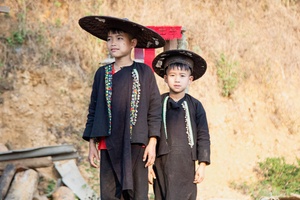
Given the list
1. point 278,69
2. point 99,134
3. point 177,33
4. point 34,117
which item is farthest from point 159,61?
point 278,69

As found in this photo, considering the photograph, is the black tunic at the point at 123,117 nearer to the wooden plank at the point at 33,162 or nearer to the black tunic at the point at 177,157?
the black tunic at the point at 177,157

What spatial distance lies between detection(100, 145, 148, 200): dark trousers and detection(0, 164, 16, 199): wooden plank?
235 cm

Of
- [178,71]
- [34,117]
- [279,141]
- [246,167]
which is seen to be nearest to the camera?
[178,71]

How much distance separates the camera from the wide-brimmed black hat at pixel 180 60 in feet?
16.8

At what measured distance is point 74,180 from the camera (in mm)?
7598

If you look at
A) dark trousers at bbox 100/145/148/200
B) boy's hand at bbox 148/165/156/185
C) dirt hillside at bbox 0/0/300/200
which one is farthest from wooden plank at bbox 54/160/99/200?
dark trousers at bbox 100/145/148/200

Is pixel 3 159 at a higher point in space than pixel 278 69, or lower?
lower

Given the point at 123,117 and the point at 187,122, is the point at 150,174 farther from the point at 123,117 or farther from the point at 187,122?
the point at 123,117

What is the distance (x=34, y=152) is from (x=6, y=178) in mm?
702

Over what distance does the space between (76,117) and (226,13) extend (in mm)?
4578

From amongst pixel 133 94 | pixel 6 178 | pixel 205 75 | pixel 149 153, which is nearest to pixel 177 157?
pixel 149 153

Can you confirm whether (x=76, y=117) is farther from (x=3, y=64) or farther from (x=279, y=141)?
(x=279, y=141)

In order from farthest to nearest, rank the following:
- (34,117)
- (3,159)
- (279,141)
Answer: (279,141), (34,117), (3,159)

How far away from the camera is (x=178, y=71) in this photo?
508 centimetres
